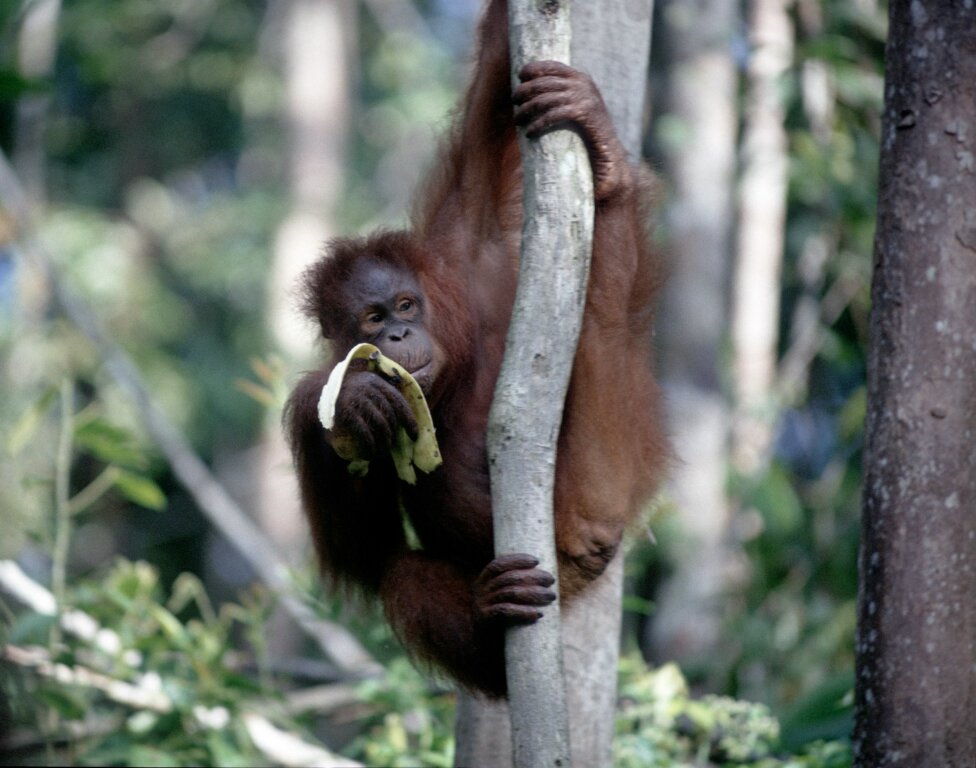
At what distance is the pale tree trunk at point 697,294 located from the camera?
5988 millimetres

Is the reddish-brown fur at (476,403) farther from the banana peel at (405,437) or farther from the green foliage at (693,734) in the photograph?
the green foliage at (693,734)

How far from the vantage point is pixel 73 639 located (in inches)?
174

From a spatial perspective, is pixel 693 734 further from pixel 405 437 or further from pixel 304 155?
pixel 304 155

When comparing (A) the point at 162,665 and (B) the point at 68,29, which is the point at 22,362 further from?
(A) the point at 162,665

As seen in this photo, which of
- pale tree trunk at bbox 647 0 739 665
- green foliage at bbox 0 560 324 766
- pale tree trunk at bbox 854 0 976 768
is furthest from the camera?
pale tree trunk at bbox 647 0 739 665

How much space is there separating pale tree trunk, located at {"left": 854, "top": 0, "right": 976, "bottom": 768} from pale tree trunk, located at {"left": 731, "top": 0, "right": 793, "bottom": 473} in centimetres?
373

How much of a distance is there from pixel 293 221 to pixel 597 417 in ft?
31.2

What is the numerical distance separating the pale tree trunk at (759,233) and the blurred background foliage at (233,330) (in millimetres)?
185

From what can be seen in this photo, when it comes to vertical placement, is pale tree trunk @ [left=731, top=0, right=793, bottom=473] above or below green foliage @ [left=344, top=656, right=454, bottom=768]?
above

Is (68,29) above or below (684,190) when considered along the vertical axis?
above

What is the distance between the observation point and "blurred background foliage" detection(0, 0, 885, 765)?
13.7 ft

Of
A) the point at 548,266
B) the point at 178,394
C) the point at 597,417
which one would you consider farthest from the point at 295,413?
the point at 178,394

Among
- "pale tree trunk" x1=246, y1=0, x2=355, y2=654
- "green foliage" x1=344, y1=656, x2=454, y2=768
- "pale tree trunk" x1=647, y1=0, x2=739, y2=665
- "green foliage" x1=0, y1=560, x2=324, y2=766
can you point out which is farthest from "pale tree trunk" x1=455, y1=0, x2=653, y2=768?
"pale tree trunk" x1=246, y1=0, x2=355, y2=654

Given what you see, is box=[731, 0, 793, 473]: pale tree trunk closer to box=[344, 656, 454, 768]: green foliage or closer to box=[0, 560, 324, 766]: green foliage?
box=[344, 656, 454, 768]: green foliage
